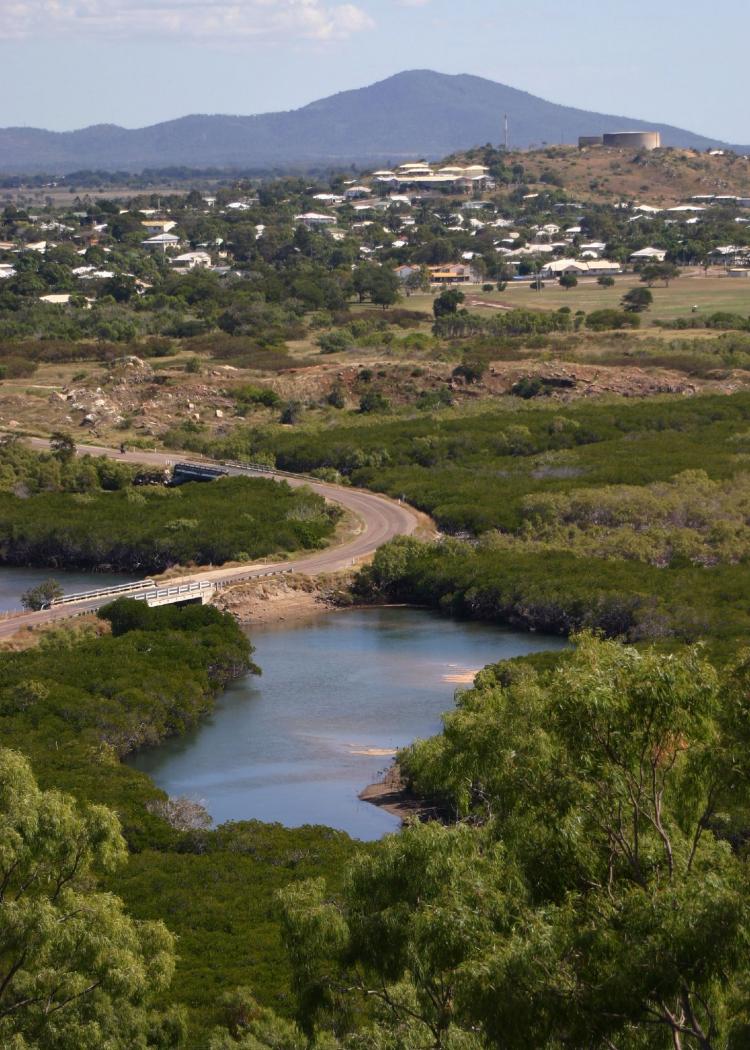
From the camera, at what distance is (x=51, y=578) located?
194 ft

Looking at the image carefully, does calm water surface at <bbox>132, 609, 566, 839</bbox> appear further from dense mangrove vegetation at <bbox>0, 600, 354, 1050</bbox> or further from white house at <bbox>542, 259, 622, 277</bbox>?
white house at <bbox>542, 259, 622, 277</bbox>

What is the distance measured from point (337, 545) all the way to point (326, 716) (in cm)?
1748

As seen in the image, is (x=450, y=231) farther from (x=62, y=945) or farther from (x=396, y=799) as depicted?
(x=62, y=945)

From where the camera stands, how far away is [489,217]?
572 ft

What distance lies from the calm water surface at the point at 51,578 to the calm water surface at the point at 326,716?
7720 millimetres

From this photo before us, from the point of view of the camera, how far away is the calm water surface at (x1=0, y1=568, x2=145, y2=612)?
56531 millimetres

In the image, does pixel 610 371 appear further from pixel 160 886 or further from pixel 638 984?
pixel 638 984

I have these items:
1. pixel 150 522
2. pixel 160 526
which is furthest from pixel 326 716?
pixel 150 522

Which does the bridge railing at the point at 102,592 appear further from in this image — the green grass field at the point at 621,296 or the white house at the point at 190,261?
the white house at the point at 190,261

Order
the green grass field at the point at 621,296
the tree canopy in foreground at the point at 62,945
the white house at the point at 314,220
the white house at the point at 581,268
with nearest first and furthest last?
1. the tree canopy in foreground at the point at 62,945
2. the green grass field at the point at 621,296
3. the white house at the point at 581,268
4. the white house at the point at 314,220

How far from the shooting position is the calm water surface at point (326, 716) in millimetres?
36906

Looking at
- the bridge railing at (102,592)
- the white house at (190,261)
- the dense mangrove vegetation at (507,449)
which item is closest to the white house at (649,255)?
the white house at (190,261)

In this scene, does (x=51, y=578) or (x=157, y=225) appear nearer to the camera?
(x=51, y=578)

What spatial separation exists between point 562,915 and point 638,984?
1.10 metres
